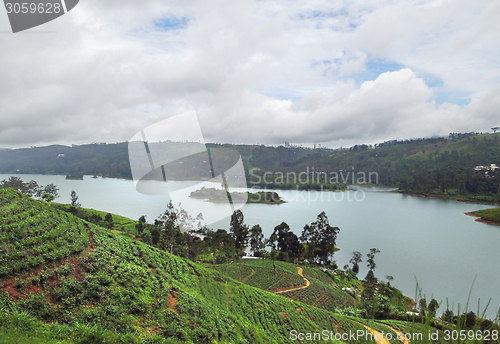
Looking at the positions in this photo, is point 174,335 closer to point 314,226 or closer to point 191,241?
point 191,241

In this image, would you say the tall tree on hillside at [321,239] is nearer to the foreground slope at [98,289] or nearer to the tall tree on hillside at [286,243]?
the tall tree on hillside at [286,243]

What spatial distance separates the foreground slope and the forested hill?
69.0 meters

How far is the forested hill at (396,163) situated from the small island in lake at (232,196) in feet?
75.2

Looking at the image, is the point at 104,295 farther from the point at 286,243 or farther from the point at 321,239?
the point at 321,239

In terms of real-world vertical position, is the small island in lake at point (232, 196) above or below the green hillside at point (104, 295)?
below

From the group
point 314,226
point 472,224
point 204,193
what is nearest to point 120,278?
point 314,226

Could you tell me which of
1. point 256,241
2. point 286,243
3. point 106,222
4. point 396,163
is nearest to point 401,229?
point 286,243

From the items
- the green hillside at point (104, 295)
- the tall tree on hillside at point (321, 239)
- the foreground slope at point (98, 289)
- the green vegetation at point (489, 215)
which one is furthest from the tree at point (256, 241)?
the green vegetation at point (489, 215)

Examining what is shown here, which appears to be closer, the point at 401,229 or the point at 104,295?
the point at 104,295

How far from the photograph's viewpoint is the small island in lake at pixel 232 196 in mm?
40103

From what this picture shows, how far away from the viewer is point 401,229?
38719 millimetres

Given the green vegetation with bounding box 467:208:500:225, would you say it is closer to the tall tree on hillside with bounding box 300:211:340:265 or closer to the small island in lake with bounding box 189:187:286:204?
the tall tree on hillside with bounding box 300:211:340:265

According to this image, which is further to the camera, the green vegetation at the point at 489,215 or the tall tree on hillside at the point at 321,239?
the green vegetation at the point at 489,215

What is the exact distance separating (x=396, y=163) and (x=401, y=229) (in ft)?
236
